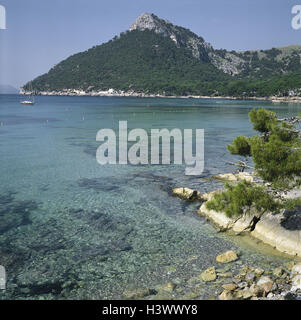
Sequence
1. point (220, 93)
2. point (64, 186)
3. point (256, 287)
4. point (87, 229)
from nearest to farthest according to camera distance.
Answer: point (256, 287) → point (87, 229) → point (64, 186) → point (220, 93)

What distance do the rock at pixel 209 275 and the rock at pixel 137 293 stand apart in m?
1.72

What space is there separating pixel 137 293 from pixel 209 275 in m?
2.39

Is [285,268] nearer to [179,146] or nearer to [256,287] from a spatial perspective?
Result: [256,287]

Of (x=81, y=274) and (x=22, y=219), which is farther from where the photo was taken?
(x=22, y=219)

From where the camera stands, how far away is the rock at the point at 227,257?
10.4 meters

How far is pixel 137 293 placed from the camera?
880 cm

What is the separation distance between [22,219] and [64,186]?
5111 mm

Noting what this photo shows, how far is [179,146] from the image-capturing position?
107ft

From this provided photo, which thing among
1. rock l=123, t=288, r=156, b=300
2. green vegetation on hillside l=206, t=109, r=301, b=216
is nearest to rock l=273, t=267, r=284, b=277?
green vegetation on hillside l=206, t=109, r=301, b=216

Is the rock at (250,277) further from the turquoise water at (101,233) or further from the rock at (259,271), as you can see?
the turquoise water at (101,233)

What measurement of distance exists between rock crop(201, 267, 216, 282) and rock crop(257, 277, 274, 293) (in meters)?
1.36

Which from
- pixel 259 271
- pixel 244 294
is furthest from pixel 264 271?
pixel 244 294

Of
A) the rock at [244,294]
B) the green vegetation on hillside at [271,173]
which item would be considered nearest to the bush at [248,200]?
the green vegetation on hillside at [271,173]
